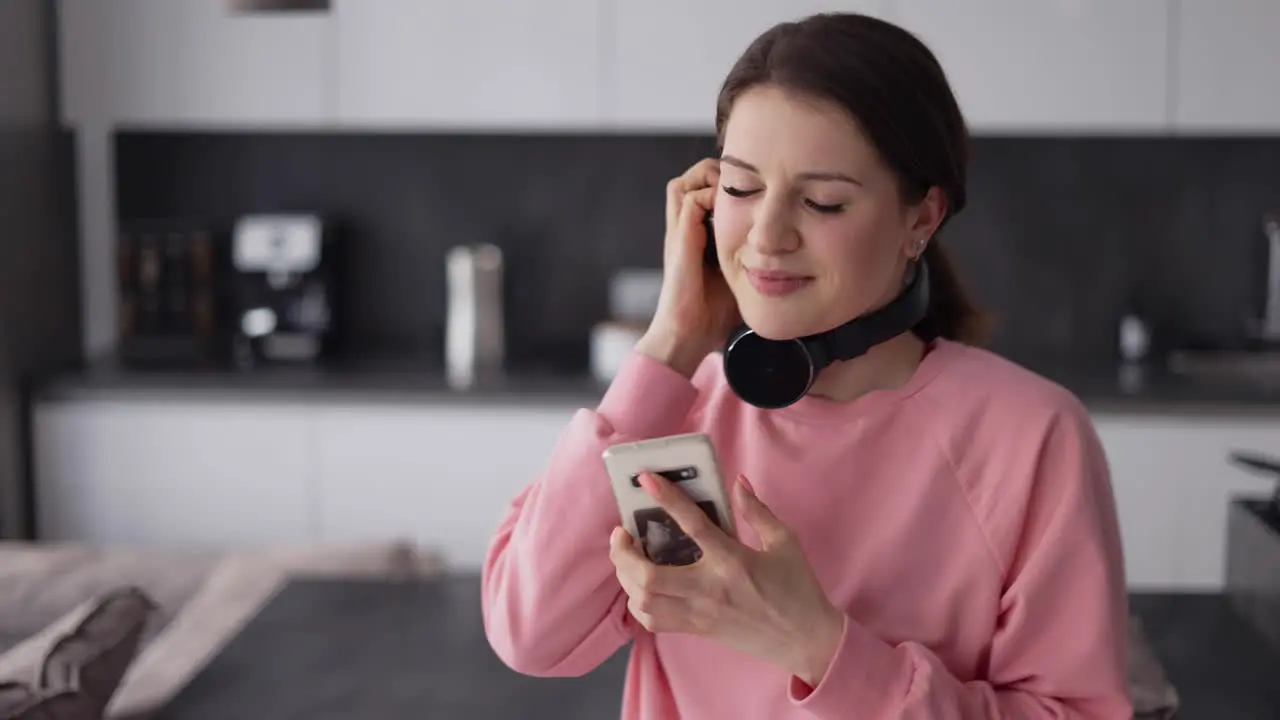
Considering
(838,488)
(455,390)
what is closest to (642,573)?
(838,488)

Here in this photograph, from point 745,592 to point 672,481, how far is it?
0.29ft

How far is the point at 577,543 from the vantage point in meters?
1.08

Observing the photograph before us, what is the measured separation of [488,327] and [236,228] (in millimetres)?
711

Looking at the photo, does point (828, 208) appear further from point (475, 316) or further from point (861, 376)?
point (475, 316)

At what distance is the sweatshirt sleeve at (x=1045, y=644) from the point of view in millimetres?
977

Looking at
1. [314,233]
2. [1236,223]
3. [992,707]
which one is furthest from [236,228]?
[992,707]

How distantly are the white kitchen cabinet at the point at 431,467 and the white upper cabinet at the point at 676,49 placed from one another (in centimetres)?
74

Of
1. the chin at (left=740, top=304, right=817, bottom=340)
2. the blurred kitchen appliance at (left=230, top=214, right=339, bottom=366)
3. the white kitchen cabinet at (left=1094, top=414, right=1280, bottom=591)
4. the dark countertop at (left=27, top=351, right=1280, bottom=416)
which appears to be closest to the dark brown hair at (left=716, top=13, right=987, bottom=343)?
the chin at (left=740, top=304, right=817, bottom=340)

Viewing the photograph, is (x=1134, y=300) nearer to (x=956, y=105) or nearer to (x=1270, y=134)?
(x=1270, y=134)

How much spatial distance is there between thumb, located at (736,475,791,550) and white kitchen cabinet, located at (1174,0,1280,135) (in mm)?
2681

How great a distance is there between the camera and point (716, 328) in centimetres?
115

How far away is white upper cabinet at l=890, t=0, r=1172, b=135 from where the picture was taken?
10.8ft

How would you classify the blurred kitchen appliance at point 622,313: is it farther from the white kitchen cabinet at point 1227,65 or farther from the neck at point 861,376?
the neck at point 861,376

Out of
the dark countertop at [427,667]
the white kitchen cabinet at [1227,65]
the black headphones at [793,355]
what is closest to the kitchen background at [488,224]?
the white kitchen cabinet at [1227,65]
